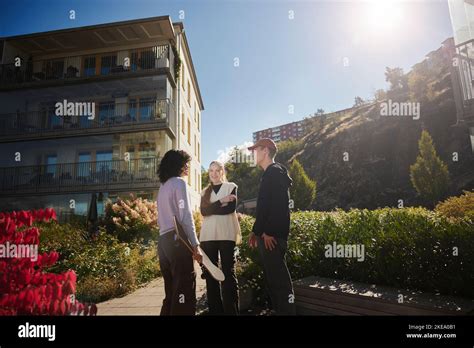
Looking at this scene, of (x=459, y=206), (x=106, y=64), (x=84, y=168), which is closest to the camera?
(x=459, y=206)

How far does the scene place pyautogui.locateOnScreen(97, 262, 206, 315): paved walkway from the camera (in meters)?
3.23

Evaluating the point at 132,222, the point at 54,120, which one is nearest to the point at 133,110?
the point at 54,120

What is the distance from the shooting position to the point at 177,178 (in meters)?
2.59

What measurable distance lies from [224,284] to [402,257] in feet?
6.04

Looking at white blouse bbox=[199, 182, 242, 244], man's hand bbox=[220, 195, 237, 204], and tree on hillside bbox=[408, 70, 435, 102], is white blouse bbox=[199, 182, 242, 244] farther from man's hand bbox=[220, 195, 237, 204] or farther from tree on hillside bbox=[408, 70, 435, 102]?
tree on hillside bbox=[408, 70, 435, 102]

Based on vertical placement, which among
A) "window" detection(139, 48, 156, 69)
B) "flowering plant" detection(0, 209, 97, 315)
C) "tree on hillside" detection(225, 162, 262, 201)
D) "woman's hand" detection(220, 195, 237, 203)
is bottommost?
"flowering plant" detection(0, 209, 97, 315)

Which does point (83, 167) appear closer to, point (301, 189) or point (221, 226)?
point (221, 226)

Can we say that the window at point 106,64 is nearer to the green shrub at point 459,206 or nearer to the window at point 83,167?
the window at point 83,167

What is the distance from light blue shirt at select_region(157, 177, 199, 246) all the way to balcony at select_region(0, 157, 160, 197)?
4238 mm

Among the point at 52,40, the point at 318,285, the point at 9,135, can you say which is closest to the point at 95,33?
the point at 52,40

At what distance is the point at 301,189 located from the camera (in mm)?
14156

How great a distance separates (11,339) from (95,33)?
440cm

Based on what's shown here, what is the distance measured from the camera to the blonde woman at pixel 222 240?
279 centimetres

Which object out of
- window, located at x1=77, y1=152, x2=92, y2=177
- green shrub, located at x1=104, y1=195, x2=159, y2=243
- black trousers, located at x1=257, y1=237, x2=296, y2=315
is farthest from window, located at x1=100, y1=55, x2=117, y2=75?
black trousers, located at x1=257, y1=237, x2=296, y2=315
